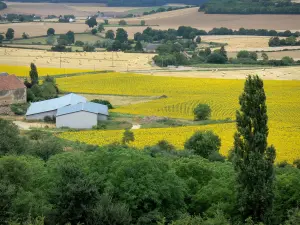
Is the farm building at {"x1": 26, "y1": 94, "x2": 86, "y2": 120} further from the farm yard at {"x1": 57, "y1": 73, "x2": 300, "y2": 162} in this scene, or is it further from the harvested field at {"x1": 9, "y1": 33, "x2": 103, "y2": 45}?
the harvested field at {"x1": 9, "y1": 33, "x2": 103, "y2": 45}

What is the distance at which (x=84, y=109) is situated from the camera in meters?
49.0

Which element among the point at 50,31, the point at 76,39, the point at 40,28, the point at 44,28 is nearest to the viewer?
the point at 76,39

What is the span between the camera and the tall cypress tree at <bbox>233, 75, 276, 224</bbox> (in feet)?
75.8

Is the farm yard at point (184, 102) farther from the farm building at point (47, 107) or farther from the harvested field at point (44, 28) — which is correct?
the harvested field at point (44, 28)

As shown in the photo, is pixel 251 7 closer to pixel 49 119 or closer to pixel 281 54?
pixel 281 54

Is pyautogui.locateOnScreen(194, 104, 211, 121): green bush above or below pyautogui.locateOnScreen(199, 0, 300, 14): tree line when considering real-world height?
below

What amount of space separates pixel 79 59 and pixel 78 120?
4026 cm

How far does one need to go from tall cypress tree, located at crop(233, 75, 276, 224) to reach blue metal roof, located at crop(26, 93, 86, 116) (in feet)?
94.9

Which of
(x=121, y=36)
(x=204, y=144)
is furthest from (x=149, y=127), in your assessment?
(x=121, y=36)

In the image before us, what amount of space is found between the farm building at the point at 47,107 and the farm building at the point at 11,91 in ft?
11.0

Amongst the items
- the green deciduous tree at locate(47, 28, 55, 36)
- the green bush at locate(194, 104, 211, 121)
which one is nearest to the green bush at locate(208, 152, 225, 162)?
the green bush at locate(194, 104, 211, 121)

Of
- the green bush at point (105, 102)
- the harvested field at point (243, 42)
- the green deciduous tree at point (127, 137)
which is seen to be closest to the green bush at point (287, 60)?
the harvested field at point (243, 42)

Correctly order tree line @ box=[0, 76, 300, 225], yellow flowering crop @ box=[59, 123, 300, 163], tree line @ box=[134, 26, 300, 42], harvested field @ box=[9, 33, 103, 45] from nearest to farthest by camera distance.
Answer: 1. tree line @ box=[0, 76, 300, 225]
2. yellow flowering crop @ box=[59, 123, 300, 163]
3. harvested field @ box=[9, 33, 103, 45]
4. tree line @ box=[134, 26, 300, 42]

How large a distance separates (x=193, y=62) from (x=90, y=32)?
132ft
